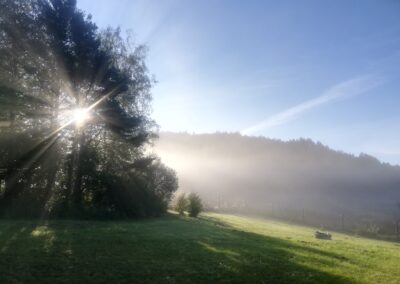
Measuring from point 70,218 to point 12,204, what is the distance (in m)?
3.59

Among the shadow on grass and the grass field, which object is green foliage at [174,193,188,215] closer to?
the grass field

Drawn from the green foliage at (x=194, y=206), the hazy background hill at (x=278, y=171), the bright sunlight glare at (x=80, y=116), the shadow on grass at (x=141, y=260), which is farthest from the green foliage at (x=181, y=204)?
the hazy background hill at (x=278, y=171)

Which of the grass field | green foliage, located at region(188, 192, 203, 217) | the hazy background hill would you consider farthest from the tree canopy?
Result: the hazy background hill

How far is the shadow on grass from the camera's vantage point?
1035cm

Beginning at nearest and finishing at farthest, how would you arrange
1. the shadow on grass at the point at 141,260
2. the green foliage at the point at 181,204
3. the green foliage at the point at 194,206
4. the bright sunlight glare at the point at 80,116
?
the shadow on grass at the point at 141,260 < the bright sunlight glare at the point at 80,116 < the green foliage at the point at 194,206 < the green foliage at the point at 181,204

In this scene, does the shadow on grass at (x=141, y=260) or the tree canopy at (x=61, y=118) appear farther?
the tree canopy at (x=61, y=118)

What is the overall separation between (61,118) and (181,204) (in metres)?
14.7

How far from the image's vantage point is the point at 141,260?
11.9m

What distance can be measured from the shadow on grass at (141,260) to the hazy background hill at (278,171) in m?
82.7

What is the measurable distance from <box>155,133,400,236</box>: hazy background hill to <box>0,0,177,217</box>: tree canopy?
6783 cm

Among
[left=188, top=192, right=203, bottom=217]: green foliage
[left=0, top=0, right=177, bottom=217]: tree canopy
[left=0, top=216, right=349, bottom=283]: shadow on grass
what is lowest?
[left=0, top=216, right=349, bottom=283]: shadow on grass

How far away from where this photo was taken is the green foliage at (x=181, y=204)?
38656 millimetres

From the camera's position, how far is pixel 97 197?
2880 centimetres

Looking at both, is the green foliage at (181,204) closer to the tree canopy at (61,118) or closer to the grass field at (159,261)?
the tree canopy at (61,118)
